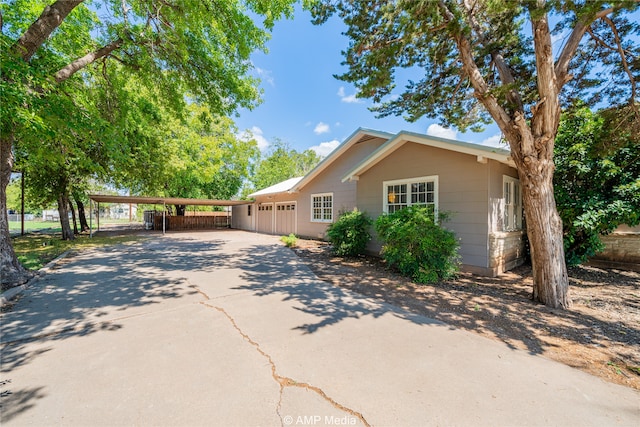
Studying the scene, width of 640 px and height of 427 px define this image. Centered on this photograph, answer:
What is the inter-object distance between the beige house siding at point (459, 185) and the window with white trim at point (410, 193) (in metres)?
0.14

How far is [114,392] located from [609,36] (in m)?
10.4

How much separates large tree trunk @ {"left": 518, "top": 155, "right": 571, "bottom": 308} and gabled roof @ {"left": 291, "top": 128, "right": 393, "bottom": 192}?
601 cm

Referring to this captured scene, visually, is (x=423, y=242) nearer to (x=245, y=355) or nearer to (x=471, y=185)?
(x=471, y=185)

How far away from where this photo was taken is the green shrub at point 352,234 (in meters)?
8.77

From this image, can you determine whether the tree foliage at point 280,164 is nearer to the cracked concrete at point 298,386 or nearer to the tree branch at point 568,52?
the tree branch at point 568,52

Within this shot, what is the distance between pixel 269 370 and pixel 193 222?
24656 millimetres

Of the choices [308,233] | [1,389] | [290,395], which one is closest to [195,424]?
[290,395]

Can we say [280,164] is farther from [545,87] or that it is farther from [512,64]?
[545,87]

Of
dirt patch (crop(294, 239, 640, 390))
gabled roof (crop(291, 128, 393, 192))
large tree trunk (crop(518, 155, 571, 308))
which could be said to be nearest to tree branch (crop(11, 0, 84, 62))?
dirt patch (crop(294, 239, 640, 390))

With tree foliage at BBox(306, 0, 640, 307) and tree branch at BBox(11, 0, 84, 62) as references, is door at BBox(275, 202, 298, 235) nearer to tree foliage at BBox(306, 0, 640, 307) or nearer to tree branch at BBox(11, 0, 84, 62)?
tree foliage at BBox(306, 0, 640, 307)

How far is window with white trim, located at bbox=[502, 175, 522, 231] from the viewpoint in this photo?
7.25 metres

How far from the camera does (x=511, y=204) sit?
764 cm

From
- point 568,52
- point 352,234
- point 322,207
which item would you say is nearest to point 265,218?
point 322,207

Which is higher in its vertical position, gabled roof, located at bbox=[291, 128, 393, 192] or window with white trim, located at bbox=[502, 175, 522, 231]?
gabled roof, located at bbox=[291, 128, 393, 192]
